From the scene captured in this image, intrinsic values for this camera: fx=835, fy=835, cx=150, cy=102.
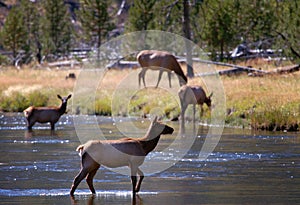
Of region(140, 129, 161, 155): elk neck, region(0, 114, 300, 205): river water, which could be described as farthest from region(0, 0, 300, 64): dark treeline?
region(140, 129, 161, 155): elk neck

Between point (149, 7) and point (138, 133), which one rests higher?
point (149, 7)

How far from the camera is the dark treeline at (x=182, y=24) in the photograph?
3946 centimetres

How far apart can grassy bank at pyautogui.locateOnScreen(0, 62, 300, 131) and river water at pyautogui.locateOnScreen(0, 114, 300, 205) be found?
2.19 metres

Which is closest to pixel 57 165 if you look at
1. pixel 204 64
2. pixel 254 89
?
pixel 254 89

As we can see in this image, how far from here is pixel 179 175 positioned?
52.7 ft

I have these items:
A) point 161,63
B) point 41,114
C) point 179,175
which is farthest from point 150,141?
point 161,63

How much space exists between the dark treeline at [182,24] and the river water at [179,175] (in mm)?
15366

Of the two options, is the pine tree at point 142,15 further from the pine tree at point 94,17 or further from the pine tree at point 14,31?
the pine tree at point 14,31

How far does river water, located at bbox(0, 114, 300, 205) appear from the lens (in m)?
13.3

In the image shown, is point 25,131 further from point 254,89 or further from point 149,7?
point 149,7

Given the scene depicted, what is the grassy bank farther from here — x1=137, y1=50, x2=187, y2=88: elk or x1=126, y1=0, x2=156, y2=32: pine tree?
x1=126, y1=0, x2=156, y2=32: pine tree

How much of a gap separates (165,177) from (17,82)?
93.7 feet

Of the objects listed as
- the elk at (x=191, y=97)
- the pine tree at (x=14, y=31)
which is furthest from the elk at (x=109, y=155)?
the pine tree at (x=14, y=31)

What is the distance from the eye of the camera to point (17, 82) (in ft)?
143
